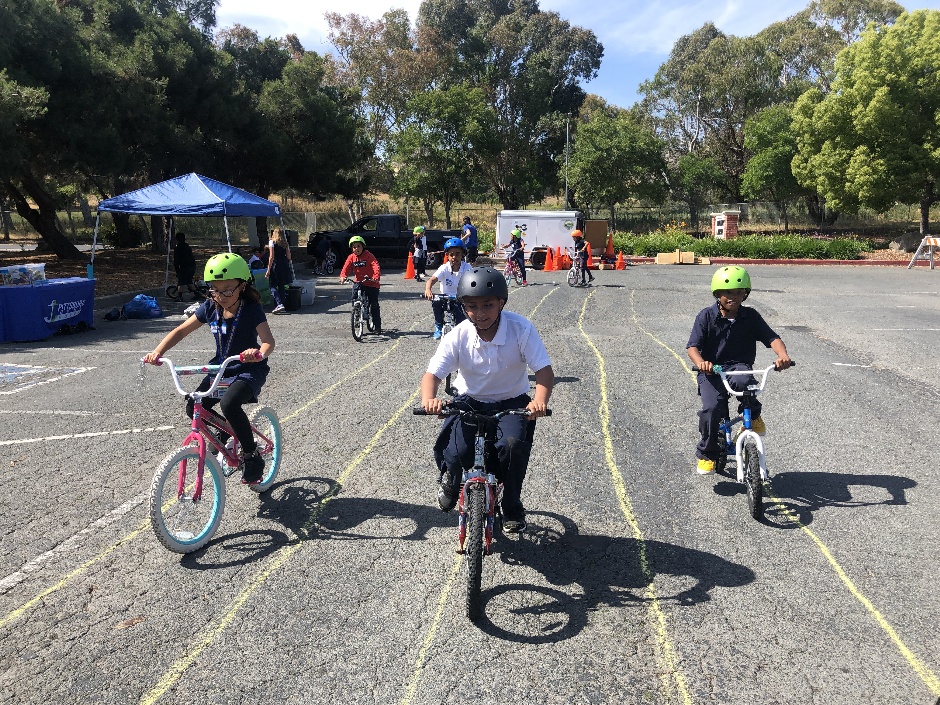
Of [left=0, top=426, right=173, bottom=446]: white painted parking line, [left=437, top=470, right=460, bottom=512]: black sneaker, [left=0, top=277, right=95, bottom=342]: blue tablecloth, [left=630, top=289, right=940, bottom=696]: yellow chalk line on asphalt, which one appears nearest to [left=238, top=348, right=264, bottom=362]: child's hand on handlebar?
[left=437, top=470, right=460, bottom=512]: black sneaker

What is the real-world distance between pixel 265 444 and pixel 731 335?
12.2 ft

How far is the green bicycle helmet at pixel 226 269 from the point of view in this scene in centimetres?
496

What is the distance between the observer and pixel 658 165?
157ft

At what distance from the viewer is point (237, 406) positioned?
16.2ft

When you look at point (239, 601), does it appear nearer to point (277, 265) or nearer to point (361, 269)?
point (361, 269)

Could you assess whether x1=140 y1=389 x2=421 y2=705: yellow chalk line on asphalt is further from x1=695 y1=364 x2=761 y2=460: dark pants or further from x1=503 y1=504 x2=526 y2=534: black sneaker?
x1=695 y1=364 x2=761 y2=460: dark pants

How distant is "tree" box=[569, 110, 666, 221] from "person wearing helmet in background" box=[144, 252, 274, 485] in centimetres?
4323

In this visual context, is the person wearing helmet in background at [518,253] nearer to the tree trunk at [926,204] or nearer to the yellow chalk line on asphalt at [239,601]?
the yellow chalk line on asphalt at [239,601]

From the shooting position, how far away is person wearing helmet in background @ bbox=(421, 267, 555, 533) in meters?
4.09

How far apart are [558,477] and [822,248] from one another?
32439 millimetres

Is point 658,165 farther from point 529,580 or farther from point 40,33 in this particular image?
point 529,580

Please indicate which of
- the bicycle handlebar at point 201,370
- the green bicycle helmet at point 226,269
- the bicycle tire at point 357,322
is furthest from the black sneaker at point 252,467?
the bicycle tire at point 357,322

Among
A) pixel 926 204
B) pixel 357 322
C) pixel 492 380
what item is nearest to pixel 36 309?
pixel 357 322

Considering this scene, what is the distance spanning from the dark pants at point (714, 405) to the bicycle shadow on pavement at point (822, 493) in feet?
1.85
